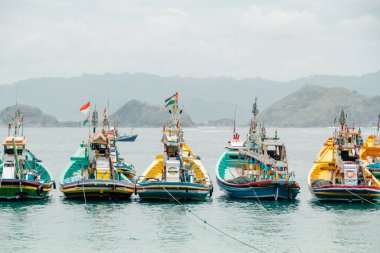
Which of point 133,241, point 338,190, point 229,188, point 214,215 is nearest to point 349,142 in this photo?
point 338,190

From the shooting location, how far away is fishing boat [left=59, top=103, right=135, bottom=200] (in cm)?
6519

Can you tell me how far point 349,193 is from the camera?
6575cm

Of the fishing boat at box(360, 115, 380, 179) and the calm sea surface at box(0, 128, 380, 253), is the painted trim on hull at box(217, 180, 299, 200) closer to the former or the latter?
the calm sea surface at box(0, 128, 380, 253)

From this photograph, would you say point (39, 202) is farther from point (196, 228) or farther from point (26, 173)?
point (196, 228)

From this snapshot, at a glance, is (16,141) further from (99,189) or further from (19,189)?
(99,189)

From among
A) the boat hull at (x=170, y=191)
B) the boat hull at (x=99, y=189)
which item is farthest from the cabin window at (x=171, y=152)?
the boat hull at (x=99, y=189)

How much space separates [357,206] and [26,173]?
3042cm

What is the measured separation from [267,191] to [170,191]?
359 inches

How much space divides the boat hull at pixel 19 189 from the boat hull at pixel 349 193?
25.6m

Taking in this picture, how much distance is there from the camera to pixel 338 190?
65.8m

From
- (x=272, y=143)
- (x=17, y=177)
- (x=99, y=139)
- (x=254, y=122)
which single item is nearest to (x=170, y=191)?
(x=99, y=139)

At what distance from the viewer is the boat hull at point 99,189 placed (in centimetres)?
6500

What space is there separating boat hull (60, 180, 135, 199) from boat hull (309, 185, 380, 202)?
17567mm

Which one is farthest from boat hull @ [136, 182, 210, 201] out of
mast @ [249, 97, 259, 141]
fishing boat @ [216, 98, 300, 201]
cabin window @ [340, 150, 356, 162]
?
cabin window @ [340, 150, 356, 162]
